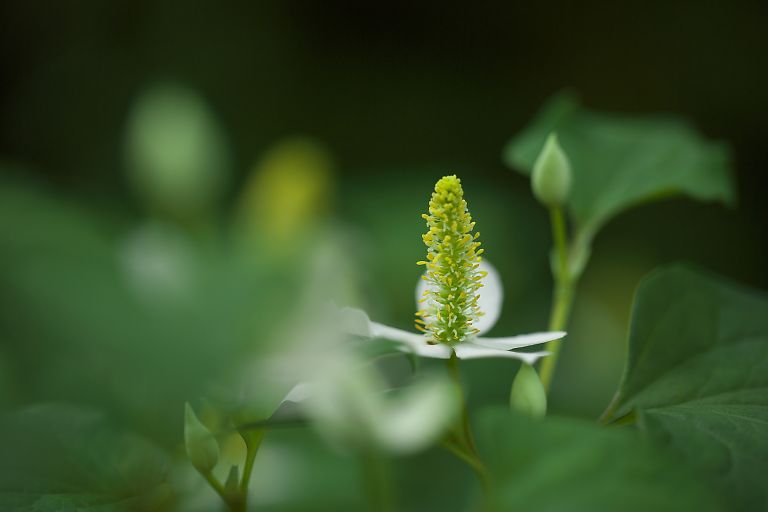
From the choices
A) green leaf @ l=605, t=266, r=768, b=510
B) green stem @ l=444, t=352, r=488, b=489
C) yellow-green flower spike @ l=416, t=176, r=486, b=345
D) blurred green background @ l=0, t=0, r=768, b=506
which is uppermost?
blurred green background @ l=0, t=0, r=768, b=506

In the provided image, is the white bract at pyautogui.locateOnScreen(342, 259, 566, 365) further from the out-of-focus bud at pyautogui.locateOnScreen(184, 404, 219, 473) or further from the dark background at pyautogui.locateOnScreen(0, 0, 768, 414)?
the dark background at pyautogui.locateOnScreen(0, 0, 768, 414)

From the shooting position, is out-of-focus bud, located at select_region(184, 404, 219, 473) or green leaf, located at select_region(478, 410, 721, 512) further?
out-of-focus bud, located at select_region(184, 404, 219, 473)

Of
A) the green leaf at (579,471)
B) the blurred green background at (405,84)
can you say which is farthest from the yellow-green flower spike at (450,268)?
the blurred green background at (405,84)

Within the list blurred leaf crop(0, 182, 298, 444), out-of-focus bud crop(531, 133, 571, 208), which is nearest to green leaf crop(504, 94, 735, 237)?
out-of-focus bud crop(531, 133, 571, 208)

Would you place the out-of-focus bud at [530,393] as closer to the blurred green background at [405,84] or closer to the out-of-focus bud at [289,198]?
the out-of-focus bud at [289,198]

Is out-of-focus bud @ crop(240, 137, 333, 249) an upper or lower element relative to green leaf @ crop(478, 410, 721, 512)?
upper

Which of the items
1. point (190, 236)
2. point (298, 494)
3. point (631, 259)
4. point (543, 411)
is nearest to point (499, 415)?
point (543, 411)

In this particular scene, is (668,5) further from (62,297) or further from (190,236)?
(62,297)
